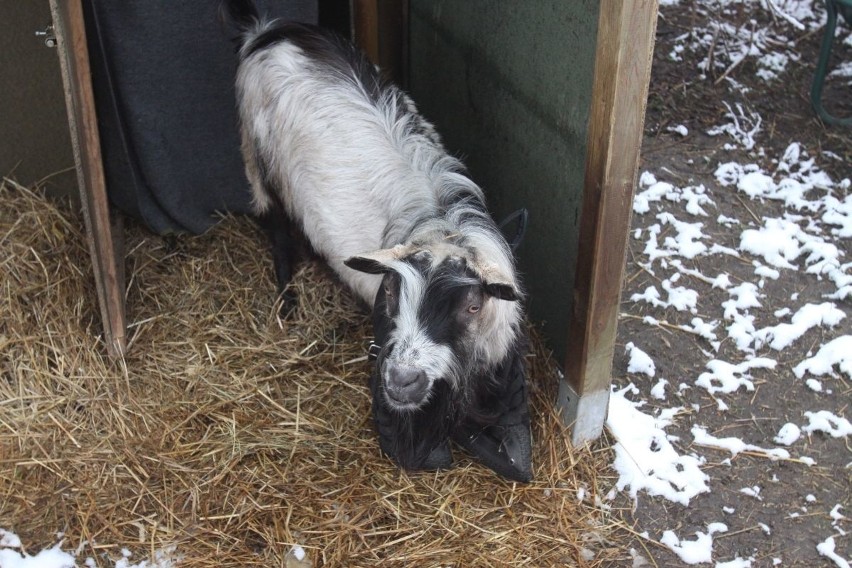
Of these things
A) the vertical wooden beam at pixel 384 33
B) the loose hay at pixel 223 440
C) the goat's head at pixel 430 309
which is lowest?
the loose hay at pixel 223 440

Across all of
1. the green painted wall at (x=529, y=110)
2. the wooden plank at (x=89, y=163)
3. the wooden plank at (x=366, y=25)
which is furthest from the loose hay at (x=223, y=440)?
the wooden plank at (x=366, y=25)

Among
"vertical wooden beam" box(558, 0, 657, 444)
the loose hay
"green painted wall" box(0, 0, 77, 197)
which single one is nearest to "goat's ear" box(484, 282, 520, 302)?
"vertical wooden beam" box(558, 0, 657, 444)

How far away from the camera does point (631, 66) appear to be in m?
3.04

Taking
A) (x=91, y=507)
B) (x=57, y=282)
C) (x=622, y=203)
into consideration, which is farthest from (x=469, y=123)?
(x=91, y=507)

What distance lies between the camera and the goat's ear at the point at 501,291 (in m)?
3.02

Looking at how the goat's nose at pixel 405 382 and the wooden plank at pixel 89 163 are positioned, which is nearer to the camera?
the goat's nose at pixel 405 382

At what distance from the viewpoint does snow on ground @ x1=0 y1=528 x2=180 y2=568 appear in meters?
3.26

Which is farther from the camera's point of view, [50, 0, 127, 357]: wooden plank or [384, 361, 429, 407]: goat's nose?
[50, 0, 127, 357]: wooden plank

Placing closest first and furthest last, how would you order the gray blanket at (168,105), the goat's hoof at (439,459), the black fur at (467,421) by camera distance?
the black fur at (467,421), the goat's hoof at (439,459), the gray blanket at (168,105)

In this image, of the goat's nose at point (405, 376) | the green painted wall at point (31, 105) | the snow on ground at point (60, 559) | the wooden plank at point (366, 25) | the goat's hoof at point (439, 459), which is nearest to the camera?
the goat's nose at point (405, 376)

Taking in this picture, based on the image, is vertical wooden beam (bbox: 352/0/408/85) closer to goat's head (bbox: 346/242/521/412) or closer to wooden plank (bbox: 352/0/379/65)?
wooden plank (bbox: 352/0/379/65)

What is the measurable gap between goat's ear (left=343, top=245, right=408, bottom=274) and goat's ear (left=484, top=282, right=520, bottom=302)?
0.31 m

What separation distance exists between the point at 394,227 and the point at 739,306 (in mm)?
1995

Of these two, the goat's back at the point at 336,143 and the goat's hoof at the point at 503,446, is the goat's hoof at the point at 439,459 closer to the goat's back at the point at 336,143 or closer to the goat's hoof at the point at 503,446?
the goat's hoof at the point at 503,446
